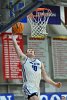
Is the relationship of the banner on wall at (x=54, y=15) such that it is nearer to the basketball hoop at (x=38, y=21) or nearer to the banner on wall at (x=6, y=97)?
the basketball hoop at (x=38, y=21)

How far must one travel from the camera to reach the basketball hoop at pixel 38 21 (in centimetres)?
1182

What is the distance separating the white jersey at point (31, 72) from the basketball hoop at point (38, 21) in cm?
492

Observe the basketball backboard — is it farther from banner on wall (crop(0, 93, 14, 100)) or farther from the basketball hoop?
the basketball hoop

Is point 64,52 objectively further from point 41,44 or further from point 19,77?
point 19,77

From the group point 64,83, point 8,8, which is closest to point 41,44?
point 64,83

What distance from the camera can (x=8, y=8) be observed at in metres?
7.11

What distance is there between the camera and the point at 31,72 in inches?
268

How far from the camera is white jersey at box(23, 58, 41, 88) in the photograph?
6.77 m

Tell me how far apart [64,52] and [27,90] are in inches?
239

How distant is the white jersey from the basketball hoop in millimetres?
4916

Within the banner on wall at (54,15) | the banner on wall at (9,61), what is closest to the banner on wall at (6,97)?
the banner on wall at (9,61)

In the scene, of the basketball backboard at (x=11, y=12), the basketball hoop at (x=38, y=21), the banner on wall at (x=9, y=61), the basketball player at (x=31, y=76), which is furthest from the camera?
the basketball hoop at (x=38, y=21)

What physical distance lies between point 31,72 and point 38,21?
5.16 meters

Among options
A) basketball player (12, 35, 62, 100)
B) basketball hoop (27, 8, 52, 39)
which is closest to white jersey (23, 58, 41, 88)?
basketball player (12, 35, 62, 100)
